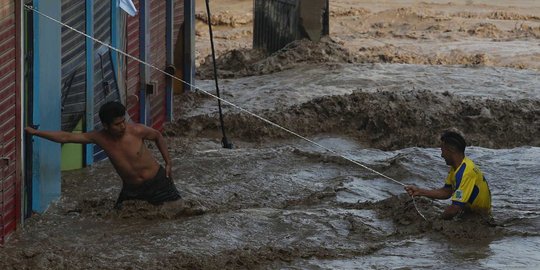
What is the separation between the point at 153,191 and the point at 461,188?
93.8 inches

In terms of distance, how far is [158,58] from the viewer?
50.2 ft

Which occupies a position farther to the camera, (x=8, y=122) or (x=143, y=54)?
(x=143, y=54)

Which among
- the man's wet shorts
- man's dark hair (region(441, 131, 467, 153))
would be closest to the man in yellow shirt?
man's dark hair (region(441, 131, 467, 153))

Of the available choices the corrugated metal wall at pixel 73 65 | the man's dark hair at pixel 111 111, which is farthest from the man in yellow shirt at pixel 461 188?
the corrugated metal wall at pixel 73 65

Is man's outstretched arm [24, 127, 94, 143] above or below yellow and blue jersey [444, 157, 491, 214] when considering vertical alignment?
above

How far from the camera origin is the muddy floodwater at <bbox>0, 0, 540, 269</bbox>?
9.32m

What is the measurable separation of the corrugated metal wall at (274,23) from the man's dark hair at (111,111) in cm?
1064

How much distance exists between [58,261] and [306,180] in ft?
12.1

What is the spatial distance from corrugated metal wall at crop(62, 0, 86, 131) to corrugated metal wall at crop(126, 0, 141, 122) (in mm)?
1691

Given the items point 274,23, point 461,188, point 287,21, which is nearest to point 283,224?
point 461,188

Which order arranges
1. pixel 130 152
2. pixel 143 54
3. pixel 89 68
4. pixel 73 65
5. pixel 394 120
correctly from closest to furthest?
pixel 130 152 < pixel 73 65 < pixel 89 68 < pixel 143 54 < pixel 394 120

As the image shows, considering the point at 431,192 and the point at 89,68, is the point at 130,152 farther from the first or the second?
the point at 431,192

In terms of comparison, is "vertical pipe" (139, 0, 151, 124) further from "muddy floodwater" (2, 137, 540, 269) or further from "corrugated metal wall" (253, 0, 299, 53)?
"corrugated metal wall" (253, 0, 299, 53)

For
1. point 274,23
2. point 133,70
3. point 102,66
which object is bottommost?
point 274,23
